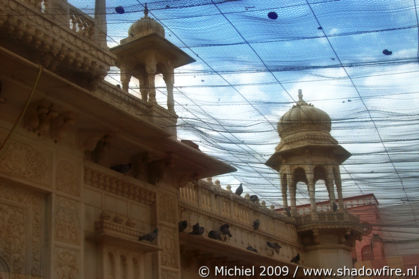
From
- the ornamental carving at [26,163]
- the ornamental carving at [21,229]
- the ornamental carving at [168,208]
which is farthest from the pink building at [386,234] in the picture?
the ornamental carving at [21,229]

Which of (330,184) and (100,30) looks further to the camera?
(330,184)

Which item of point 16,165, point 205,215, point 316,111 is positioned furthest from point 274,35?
point 316,111

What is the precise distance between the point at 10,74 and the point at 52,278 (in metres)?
2.40

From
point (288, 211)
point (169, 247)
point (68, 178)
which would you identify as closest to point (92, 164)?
point (68, 178)

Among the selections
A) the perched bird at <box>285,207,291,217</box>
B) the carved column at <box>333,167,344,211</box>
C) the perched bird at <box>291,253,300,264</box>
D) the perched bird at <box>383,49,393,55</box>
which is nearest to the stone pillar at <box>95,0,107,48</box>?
the perched bird at <box>383,49,393,55</box>

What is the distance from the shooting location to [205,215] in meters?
12.3

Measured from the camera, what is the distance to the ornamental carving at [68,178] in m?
8.23

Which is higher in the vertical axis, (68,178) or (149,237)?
(68,178)

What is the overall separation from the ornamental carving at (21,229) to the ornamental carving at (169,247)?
2.55 metres

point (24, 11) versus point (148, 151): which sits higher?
point (24, 11)

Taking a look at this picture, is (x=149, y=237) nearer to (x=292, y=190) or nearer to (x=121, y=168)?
(x=121, y=168)

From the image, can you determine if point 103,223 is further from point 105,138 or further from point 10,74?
point 10,74

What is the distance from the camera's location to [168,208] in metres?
10.4

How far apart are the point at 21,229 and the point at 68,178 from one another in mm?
1017
